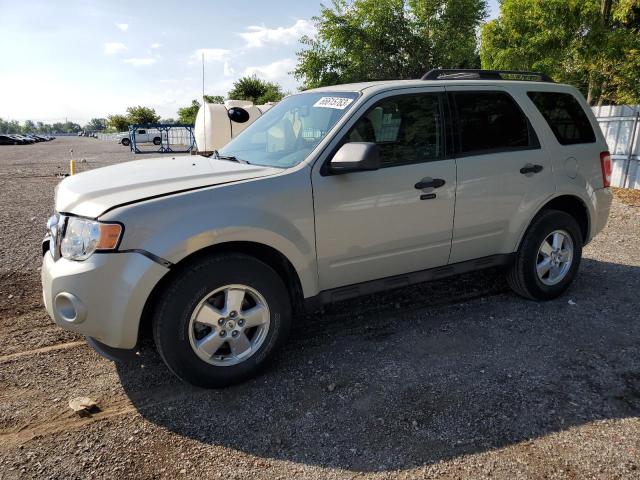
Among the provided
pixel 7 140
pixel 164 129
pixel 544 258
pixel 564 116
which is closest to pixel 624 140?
pixel 564 116

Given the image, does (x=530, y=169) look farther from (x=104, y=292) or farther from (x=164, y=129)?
(x=164, y=129)

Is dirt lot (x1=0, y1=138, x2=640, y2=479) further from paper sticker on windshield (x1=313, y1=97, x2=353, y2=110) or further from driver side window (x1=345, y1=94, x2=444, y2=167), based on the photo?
paper sticker on windshield (x1=313, y1=97, x2=353, y2=110)

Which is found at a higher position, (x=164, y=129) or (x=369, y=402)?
(x=164, y=129)

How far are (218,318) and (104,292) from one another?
665 millimetres

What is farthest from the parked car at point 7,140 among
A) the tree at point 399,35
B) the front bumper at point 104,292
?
the front bumper at point 104,292

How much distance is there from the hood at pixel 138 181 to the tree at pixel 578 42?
391 inches

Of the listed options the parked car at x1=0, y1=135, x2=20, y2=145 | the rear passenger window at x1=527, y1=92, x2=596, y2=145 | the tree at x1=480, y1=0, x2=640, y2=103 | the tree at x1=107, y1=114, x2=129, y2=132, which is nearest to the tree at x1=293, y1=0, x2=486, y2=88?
the tree at x1=480, y1=0, x2=640, y2=103

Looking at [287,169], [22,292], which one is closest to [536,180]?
[287,169]

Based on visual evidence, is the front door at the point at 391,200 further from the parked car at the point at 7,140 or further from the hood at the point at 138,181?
the parked car at the point at 7,140

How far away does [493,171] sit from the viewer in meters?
3.74

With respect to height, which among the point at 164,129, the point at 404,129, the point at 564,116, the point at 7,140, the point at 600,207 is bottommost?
the point at 600,207

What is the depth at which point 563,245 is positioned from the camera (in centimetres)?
435

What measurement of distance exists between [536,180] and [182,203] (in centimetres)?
294

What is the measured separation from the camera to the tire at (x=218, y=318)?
8.96 feet
